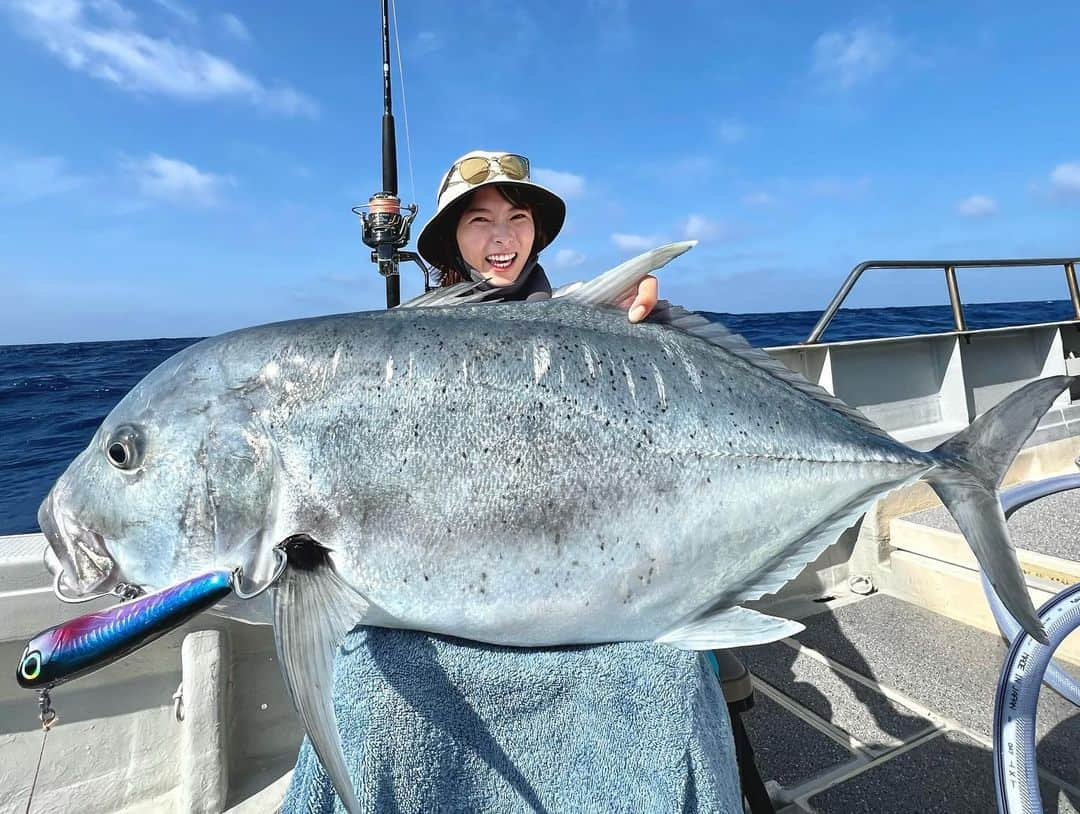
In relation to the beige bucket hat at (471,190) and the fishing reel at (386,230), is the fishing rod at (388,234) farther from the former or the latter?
the beige bucket hat at (471,190)

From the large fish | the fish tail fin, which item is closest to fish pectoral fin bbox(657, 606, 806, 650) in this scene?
the large fish

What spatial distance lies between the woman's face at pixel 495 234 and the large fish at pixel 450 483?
2.08ft

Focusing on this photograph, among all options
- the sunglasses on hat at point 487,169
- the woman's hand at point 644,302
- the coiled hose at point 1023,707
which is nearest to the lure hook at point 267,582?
the woman's hand at point 644,302

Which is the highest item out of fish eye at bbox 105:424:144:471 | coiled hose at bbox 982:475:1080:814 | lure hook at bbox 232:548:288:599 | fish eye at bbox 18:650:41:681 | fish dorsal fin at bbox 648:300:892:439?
fish dorsal fin at bbox 648:300:892:439

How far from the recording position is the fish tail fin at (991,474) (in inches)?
66.1

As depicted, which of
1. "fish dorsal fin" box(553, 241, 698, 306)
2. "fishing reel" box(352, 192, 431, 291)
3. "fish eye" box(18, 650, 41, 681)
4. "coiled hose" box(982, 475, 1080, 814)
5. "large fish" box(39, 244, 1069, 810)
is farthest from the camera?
"fishing reel" box(352, 192, 431, 291)

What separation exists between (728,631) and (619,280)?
0.92 metres

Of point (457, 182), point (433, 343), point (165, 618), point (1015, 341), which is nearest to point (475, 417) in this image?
point (433, 343)

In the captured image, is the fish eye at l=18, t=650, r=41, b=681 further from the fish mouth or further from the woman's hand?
the woman's hand

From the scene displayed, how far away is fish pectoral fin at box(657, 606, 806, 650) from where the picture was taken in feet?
4.74

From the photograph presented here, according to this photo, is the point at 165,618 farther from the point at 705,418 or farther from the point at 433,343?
the point at 705,418

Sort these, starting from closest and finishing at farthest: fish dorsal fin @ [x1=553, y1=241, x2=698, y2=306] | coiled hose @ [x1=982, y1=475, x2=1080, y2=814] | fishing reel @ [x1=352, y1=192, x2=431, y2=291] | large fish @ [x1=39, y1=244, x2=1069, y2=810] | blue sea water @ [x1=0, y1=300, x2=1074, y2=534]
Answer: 1. large fish @ [x1=39, y1=244, x2=1069, y2=810]
2. fish dorsal fin @ [x1=553, y1=241, x2=698, y2=306]
3. coiled hose @ [x1=982, y1=475, x2=1080, y2=814]
4. fishing reel @ [x1=352, y1=192, x2=431, y2=291]
5. blue sea water @ [x1=0, y1=300, x2=1074, y2=534]

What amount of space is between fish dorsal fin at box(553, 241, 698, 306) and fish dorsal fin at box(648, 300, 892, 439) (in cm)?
11

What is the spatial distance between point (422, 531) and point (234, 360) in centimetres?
61
